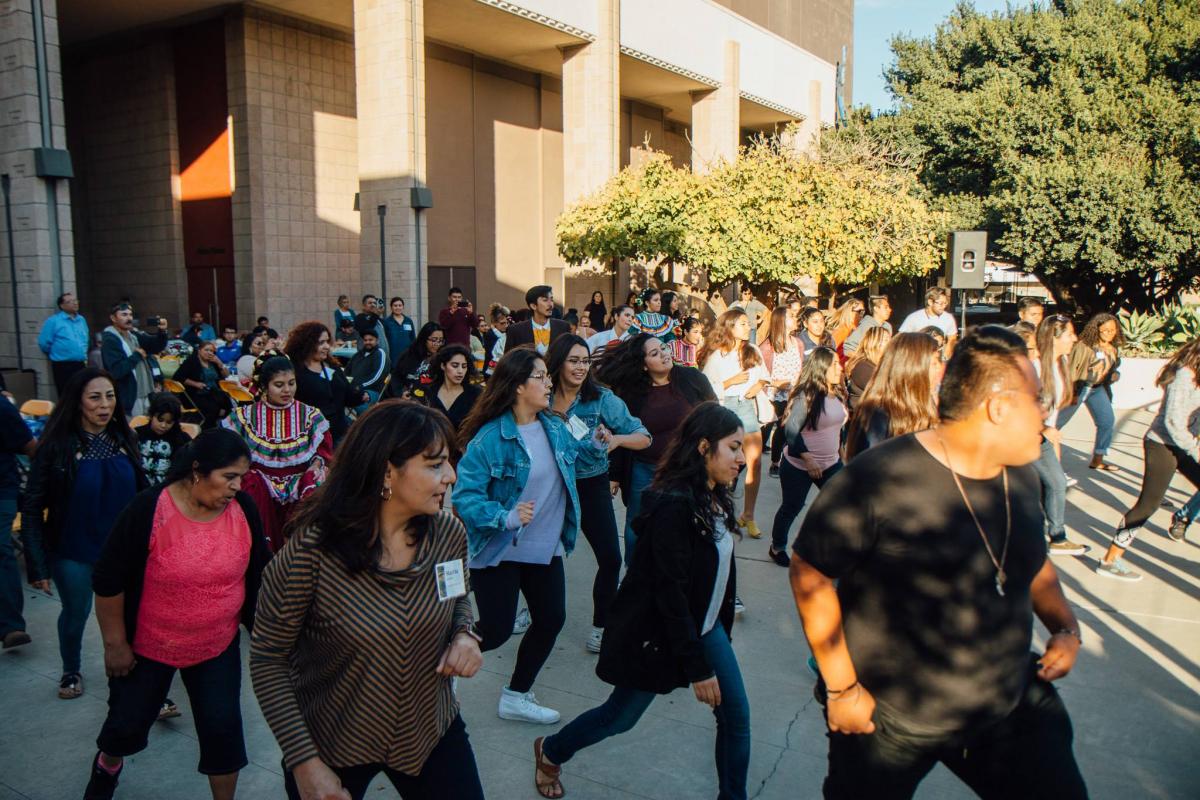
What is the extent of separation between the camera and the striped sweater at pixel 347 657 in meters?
2.27

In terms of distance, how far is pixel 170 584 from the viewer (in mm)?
3246

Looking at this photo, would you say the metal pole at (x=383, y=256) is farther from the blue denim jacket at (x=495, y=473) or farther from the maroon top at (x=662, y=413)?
the blue denim jacket at (x=495, y=473)

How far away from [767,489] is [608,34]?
16.6 m

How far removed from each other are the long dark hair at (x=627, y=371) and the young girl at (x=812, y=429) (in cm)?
135

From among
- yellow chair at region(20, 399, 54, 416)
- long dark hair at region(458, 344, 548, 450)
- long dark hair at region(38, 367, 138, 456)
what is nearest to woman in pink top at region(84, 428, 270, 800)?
long dark hair at region(458, 344, 548, 450)

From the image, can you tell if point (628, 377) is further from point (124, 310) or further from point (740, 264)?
Answer: point (740, 264)

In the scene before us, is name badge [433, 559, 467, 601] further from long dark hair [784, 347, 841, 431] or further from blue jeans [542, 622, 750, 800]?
long dark hair [784, 347, 841, 431]

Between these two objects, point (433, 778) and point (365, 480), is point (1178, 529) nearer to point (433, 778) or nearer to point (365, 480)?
point (433, 778)

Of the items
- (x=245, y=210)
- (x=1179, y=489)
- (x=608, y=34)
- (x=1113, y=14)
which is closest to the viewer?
(x=1179, y=489)

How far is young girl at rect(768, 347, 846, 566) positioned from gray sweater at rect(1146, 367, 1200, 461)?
2.21m

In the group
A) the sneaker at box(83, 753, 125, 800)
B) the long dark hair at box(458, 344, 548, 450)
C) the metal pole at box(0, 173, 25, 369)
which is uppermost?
the metal pole at box(0, 173, 25, 369)

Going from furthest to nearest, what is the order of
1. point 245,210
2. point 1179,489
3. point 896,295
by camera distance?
point 896,295 → point 245,210 → point 1179,489

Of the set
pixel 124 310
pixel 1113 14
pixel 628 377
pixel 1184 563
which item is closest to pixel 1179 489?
pixel 1184 563

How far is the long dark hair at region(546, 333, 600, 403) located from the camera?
199 inches
